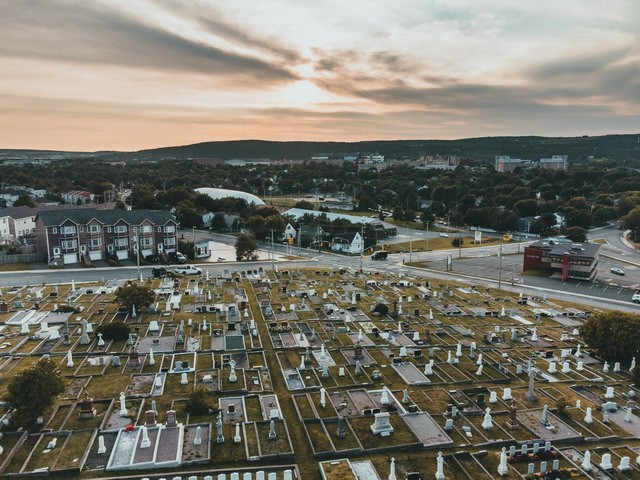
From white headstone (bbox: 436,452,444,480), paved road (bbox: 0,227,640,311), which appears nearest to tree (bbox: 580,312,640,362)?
paved road (bbox: 0,227,640,311)

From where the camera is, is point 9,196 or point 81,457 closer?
point 81,457

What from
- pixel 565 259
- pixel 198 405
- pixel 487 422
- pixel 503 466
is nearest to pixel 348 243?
pixel 565 259

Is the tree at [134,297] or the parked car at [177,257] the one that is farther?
the parked car at [177,257]

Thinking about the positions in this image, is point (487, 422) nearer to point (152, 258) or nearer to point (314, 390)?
point (314, 390)

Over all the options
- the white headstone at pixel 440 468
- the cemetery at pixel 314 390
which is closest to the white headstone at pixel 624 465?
the cemetery at pixel 314 390

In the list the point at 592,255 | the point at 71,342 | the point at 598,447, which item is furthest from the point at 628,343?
the point at 71,342

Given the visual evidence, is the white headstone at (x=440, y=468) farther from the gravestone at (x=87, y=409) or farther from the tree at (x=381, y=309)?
the tree at (x=381, y=309)

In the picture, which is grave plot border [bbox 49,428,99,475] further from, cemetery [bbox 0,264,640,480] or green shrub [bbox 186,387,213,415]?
green shrub [bbox 186,387,213,415]
